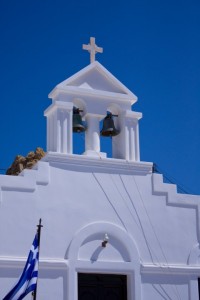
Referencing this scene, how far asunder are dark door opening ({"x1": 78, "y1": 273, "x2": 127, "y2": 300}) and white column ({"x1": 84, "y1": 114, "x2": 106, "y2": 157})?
9.46 ft

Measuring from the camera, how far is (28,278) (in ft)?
43.3

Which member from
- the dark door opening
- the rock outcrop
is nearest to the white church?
the dark door opening

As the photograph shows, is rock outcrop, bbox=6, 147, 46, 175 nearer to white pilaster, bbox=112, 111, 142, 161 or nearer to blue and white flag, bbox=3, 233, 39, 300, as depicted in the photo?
white pilaster, bbox=112, 111, 142, 161

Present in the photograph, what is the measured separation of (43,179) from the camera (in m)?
15.4

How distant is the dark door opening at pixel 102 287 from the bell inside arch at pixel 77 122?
11.5 ft

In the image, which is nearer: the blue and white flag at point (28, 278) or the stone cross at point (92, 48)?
the blue and white flag at point (28, 278)

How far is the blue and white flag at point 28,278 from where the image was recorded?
13.0 m

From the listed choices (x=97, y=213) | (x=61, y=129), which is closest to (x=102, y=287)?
(x=97, y=213)

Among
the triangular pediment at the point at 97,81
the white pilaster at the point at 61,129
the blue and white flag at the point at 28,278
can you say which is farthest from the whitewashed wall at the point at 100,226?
the triangular pediment at the point at 97,81

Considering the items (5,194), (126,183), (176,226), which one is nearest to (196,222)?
(176,226)

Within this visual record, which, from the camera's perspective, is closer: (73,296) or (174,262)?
(73,296)

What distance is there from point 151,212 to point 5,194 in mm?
3644

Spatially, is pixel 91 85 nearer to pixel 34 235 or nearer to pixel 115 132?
pixel 115 132

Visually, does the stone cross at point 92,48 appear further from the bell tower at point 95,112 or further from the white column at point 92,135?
the white column at point 92,135
